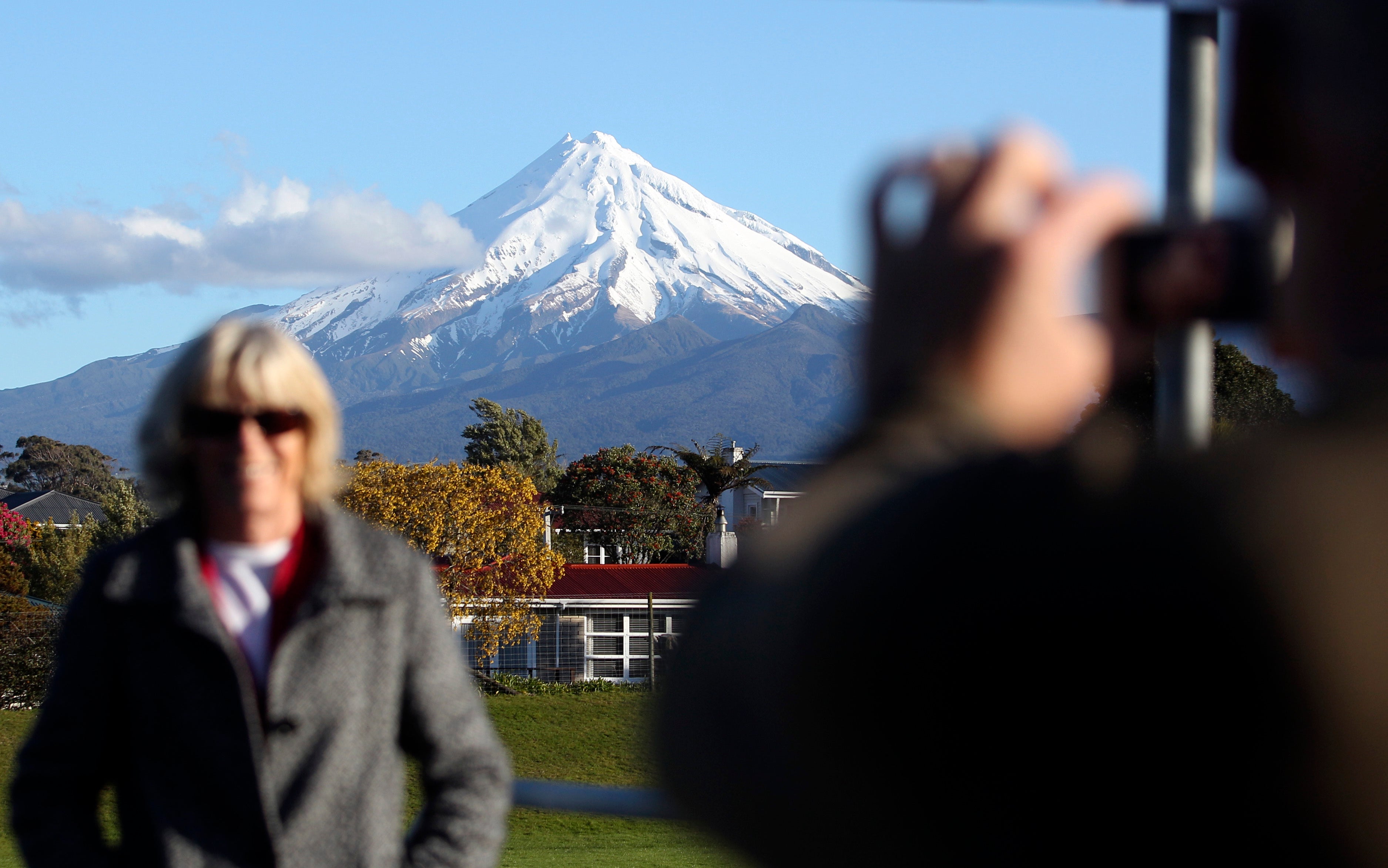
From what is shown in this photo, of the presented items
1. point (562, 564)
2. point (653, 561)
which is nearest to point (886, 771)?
point (562, 564)

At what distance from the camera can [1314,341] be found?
1.48 ft

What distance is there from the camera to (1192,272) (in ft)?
1.69

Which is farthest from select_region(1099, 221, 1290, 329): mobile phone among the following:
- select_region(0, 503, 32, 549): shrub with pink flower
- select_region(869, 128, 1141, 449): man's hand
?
select_region(0, 503, 32, 549): shrub with pink flower

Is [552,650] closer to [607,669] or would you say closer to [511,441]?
[607,669]

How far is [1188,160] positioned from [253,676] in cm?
157

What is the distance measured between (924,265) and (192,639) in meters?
1.70

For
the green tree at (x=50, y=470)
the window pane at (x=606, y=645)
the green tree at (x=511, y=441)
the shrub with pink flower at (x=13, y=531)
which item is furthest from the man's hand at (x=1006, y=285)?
the green tree at (x=50, y=470)

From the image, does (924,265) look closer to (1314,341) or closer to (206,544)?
(1314,341)

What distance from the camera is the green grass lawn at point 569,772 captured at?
14.8 meters

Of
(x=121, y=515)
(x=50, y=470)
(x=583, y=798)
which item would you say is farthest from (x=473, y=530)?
(x=50, y=470)

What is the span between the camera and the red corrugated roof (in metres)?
29.6

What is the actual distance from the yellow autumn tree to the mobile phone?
993 inches

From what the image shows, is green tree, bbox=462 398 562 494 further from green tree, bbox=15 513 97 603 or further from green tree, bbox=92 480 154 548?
green tree, bbox=15 513 97 603

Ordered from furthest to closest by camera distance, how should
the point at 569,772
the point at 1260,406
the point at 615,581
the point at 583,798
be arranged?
the point at 615,581
the point at 569,772
the point at 583,798
the point at 1260,406
